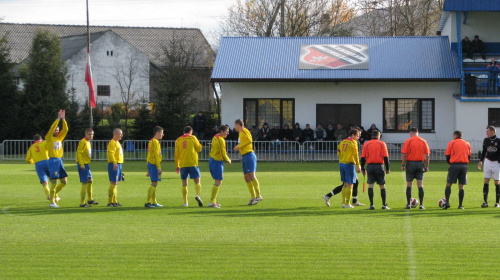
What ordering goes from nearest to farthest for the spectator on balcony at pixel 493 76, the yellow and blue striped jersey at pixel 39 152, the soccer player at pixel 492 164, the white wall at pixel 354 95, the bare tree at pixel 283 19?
the soccer player at pixel 492 164 → the yellow and blue striped jersey at pixel 39 152 → the spectator on balcony at pixel 493 76 → the white wall at pixel 354 95 → the bare tree at pixel 283 19

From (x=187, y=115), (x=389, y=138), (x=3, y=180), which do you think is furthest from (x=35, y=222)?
(x=187, y=115)

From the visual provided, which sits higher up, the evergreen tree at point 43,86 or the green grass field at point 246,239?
the evergreen tree at point 43,86

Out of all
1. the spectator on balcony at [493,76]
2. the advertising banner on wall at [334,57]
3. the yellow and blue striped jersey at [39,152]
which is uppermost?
the advertising banner on wall at [334,57]

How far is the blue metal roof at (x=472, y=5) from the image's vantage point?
38.2 meters

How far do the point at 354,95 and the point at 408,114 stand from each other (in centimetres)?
302

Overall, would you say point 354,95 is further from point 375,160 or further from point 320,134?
point 375,160

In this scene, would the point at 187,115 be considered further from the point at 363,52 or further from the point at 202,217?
the point at 202,217

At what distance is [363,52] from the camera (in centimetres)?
4094

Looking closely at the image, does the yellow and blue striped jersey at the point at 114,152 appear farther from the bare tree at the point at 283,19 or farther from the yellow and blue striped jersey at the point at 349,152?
the bare tree at the point at 283,19

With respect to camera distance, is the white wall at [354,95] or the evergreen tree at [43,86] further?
the evergreen tree at [43,86]

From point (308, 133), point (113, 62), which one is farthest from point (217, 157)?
point (113, 62)

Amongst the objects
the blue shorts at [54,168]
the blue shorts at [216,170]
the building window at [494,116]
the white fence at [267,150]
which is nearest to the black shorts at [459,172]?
the blue shorts at [216,170]

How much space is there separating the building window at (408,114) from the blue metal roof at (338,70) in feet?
5.21

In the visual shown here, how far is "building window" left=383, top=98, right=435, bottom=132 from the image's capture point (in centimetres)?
3922
